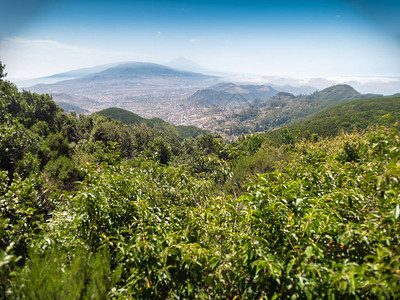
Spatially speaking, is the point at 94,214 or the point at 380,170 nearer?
the point at 380,170

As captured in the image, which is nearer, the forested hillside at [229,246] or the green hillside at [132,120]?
the forested hillside at [229,246]

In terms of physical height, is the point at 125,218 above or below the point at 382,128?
below

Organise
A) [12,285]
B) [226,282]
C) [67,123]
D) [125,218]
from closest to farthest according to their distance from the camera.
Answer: [12,285] → [226,282] → [125,218] → [67,123]

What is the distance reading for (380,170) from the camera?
8.13 feet

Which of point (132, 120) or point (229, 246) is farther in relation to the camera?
point (132, 120)

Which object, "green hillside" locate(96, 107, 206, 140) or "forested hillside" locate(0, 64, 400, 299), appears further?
"green hillside" locate(96, 107, 206, 140)

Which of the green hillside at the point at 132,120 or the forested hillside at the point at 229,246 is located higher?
the forested hillside at the point at 229,246

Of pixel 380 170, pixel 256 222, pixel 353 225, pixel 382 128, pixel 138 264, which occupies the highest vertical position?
pixel 382 128

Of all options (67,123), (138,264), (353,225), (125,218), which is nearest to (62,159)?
(125,218)

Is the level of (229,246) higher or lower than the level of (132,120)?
higher

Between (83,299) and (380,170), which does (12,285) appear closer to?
(83,299)

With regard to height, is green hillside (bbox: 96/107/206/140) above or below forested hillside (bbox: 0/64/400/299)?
below

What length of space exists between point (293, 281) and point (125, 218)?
102 inches

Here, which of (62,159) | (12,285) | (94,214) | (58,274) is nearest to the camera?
(12,285)
